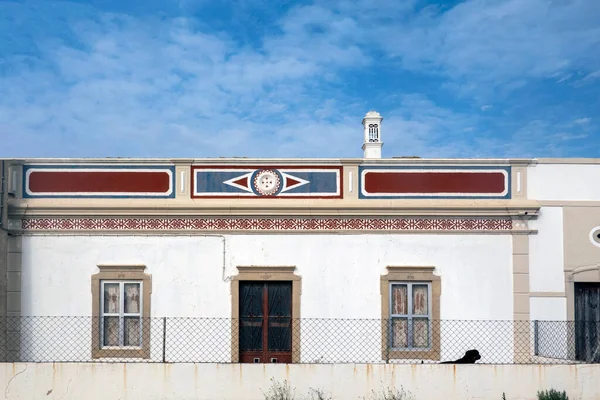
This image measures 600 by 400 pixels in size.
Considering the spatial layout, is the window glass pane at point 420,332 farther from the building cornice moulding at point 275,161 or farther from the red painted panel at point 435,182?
the building cornice moulding at point 275,161

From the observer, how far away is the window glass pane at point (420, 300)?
10.3 meters

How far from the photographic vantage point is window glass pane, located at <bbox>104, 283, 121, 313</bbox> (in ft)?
33.9

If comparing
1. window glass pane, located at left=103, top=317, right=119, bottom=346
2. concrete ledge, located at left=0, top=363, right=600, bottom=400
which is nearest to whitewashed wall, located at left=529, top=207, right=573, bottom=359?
concrete ledge, located at left=0, top=363, right=600, bottom=400

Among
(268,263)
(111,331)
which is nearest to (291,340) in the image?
(268,263)

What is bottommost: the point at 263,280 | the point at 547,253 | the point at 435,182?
the point at 263,280

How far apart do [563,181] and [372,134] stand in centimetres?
453

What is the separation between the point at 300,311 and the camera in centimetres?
1023

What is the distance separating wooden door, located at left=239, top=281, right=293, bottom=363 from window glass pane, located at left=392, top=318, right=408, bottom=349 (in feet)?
6.25

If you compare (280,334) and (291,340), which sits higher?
(280,334)

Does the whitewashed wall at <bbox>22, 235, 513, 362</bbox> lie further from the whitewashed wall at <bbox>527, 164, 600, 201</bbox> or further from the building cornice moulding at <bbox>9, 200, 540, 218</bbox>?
the whitewashed wall at <bbox>527, 164, 600, 201</bbox>

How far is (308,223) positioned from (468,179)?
317 centimetres

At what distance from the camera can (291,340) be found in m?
10.2

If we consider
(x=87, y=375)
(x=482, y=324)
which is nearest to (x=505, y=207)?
(x=482, y=324)

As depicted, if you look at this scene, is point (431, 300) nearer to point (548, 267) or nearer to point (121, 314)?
point (548, 267)
